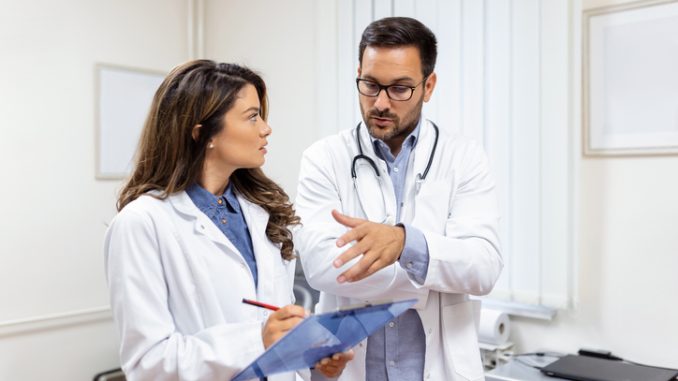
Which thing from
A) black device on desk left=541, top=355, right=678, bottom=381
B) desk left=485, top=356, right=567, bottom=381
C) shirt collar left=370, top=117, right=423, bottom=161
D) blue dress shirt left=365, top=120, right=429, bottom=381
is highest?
shirt collar left=370, top=117, right=423, bottom=161

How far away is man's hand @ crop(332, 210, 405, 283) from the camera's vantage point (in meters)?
1.18

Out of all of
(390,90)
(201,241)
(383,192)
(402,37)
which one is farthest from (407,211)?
(201,241)

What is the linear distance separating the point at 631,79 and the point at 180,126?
5.33 ft

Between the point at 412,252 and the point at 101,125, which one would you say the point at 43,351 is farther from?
the point at 412,252

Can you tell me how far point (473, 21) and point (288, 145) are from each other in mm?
1183

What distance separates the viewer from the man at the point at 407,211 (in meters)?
1.40

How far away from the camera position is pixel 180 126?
125 cm

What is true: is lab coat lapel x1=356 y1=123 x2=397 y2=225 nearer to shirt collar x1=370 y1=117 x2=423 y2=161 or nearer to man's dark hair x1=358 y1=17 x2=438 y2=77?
shirt collar x1=370 y1=117 x2=423 y2=161

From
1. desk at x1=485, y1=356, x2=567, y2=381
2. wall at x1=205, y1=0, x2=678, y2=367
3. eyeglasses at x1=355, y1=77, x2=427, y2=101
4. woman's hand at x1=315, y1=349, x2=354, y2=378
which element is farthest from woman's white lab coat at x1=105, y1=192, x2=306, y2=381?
wall at x1=205, y1=0, x2=678, y2=367

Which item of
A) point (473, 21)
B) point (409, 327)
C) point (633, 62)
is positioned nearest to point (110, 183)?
point (473, 21)

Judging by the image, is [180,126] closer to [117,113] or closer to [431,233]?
[431,233]

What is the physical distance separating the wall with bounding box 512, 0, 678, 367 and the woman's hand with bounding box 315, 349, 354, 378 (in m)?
1.33

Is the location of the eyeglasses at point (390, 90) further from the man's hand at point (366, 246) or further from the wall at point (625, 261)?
the wall at point (625, 261)

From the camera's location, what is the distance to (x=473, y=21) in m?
2.49
